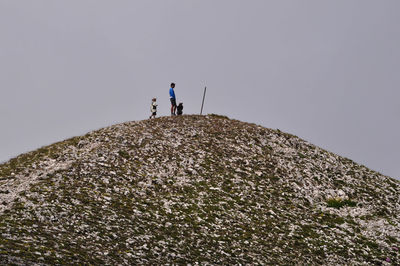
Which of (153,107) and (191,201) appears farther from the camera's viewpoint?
(153,107)

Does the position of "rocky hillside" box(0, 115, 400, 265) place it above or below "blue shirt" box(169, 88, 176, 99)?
below

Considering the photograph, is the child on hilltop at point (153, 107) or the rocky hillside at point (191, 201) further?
the child on hilltop at point (153, 107)

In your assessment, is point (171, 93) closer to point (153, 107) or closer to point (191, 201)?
point (153, 107)

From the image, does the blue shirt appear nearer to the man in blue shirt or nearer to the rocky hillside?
the man in blue shirt

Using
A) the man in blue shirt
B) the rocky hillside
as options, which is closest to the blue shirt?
the man in blue shirt

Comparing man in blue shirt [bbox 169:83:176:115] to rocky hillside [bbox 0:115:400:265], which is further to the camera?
man in blue shirt [bbox 169:83:176:115]

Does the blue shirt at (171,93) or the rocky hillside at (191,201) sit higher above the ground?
the blue shirt at (171,93)

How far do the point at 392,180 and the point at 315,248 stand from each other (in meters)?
22.7

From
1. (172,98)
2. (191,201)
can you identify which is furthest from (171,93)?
(191,201)

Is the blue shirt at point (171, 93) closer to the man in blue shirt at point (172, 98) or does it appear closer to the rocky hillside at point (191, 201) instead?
the man in blue shirt at point (172, 98)

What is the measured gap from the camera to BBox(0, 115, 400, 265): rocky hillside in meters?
19.8

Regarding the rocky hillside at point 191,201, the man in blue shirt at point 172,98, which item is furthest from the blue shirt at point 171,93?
the rocky hillside at point 191,201

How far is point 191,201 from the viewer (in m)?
28.0

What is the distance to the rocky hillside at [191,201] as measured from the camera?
1981cm
